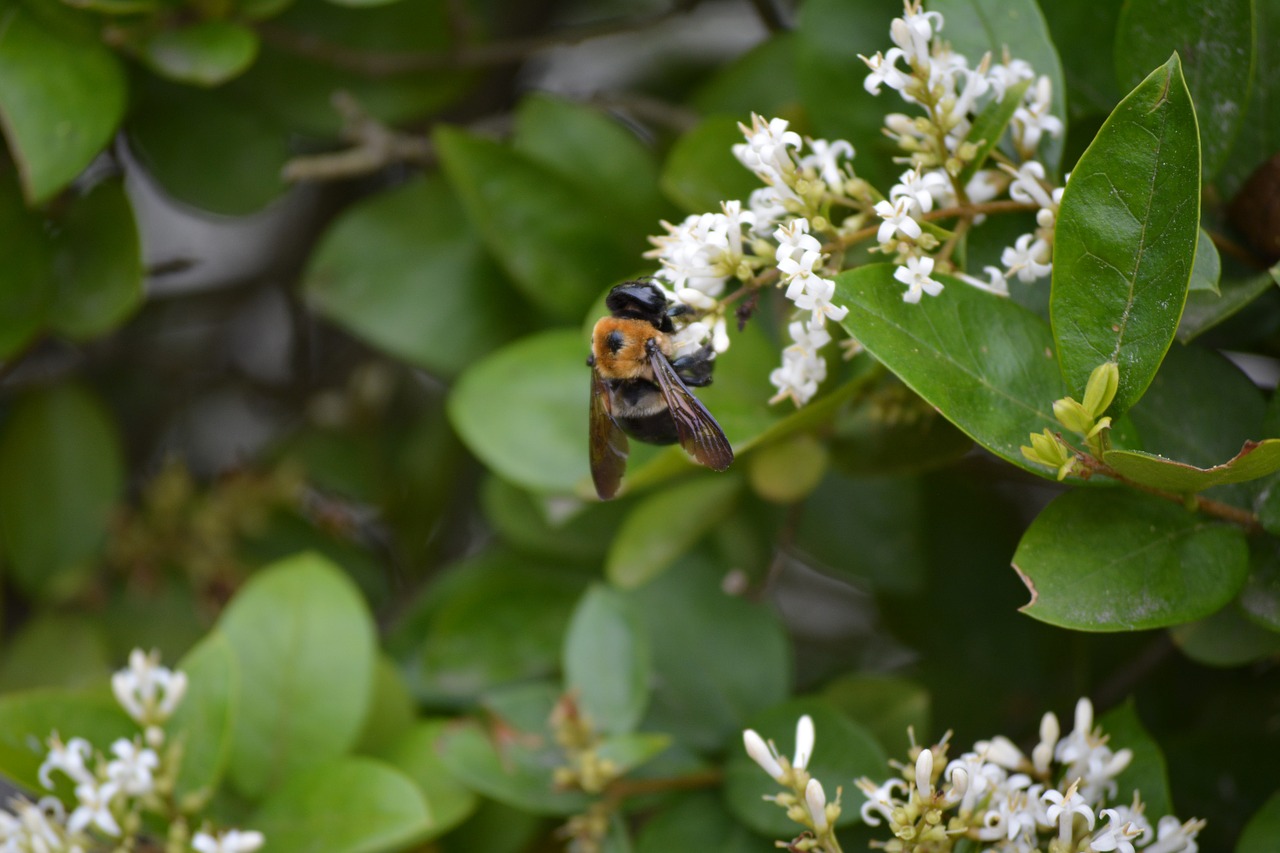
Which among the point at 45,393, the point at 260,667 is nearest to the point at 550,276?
the point at 260,667

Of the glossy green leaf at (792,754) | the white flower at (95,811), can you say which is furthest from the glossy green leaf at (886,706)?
the white flower at (95,811)

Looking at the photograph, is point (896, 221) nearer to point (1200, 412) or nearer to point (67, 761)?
point (1200, 412)

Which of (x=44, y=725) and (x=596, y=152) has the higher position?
(x=596, y=152)

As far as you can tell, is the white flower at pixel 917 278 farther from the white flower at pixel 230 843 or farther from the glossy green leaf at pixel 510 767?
the white flower at pixel 230 843

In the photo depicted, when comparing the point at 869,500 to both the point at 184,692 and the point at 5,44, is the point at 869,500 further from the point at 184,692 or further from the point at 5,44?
the point at 5,44

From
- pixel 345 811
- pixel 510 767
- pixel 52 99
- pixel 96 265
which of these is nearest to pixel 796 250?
pixel 510 767

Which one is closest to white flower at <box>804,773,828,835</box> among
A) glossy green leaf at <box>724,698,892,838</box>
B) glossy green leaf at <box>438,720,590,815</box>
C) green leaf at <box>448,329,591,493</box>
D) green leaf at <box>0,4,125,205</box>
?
glossy green leaf at <box>724,698,892,838</box>
